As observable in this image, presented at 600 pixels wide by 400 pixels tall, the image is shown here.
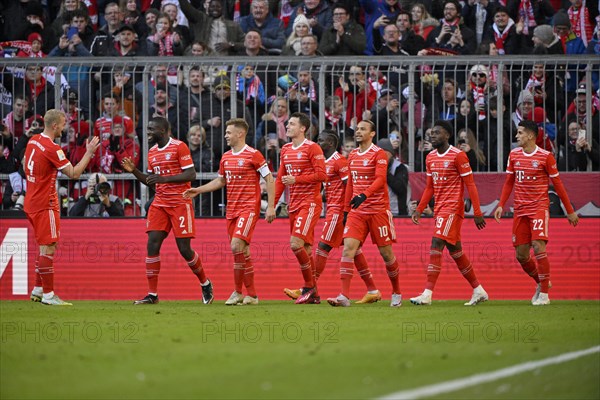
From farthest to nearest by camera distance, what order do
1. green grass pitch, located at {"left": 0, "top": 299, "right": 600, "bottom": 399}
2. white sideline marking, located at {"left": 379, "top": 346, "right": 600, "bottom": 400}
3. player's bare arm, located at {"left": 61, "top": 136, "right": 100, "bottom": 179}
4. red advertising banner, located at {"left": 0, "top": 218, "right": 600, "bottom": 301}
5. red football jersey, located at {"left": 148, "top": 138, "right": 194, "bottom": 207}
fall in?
red advertising banner, located at {"left": 0, "top": 218, "right": 600, "bottom": 301} → red football jersey, located at {"left": 148, "top": 138, "right": 194, "bottom": 207} → player's bare arm, located at {"left": 61, "top": 136, "right": 100, "bottom": 179} → green grass pitch, located at {"left": 0, "top": 299, "right": 600, "bottom": 399} → white sideline marking, located at {"left": 379, "top": 346, "right": 600, "bottom": 400}

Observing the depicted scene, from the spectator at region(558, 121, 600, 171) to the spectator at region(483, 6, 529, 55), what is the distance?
2694 millimetres

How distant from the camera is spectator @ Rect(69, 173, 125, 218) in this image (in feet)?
53.7

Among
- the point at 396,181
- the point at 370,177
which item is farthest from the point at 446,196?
the point at 396,181

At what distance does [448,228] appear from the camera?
44.5 ft

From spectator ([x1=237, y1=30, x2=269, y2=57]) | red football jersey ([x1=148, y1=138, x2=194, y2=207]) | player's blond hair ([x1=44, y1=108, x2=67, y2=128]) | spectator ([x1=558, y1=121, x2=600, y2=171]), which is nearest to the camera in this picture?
player's blond hair ([x1=44, y1=108, x2=67, y2=128])

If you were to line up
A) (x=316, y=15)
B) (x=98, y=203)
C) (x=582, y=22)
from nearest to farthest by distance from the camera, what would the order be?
(x=98, y=203) < (x=582, y=22) < (x=316, y=15)

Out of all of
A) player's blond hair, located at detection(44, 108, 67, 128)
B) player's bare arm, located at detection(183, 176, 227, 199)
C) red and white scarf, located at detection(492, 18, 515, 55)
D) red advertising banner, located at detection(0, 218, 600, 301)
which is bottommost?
red advertising banner, located at detection(0, 218, 600, 301)

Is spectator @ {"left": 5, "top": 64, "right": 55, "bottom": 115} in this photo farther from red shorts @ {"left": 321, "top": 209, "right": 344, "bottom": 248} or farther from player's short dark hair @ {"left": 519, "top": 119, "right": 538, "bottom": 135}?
player's short dark hair @ {"left": 519, "top": 119, "right": 538, "bottom": 135}

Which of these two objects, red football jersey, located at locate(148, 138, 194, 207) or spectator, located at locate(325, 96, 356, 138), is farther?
spectator, located at locate(325, 96, 356, 138)

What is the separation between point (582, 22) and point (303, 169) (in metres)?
6.92

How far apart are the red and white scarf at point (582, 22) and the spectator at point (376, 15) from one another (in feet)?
9.67

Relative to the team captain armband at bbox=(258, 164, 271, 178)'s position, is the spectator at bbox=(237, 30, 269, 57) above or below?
above

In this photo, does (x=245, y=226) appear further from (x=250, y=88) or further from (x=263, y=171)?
(x=250, y=88)

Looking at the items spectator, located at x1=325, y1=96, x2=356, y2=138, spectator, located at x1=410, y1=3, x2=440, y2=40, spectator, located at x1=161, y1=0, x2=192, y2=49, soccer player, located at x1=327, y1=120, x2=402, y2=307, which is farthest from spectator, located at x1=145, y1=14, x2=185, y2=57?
soccer player, located at x1=327, y1=120, x2=402, y2=307
